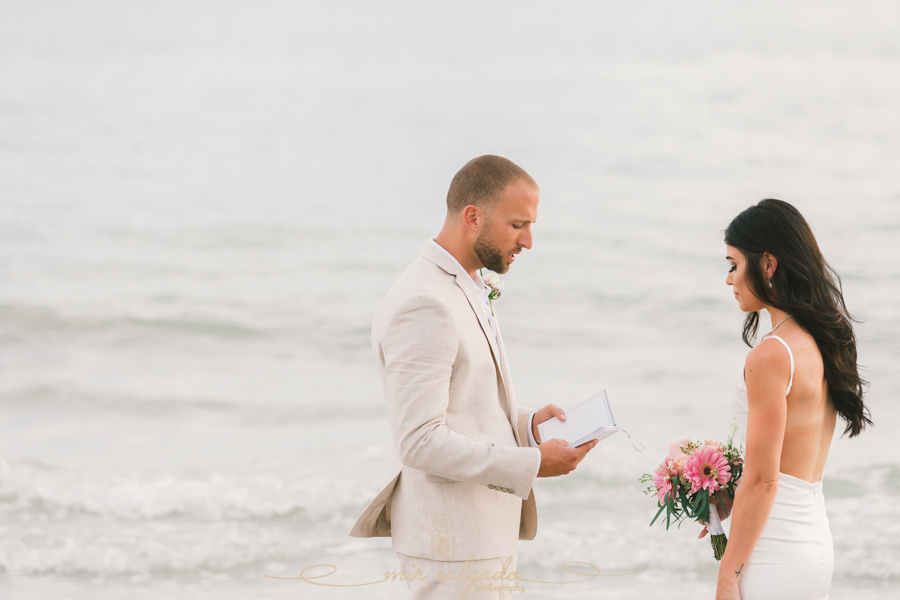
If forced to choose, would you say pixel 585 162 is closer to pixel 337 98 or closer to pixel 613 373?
pixel 337 98

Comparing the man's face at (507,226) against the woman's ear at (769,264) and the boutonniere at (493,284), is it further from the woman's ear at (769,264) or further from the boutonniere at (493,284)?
the woman's ear at (769,264)

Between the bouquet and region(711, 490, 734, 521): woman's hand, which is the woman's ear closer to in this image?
the bouquet

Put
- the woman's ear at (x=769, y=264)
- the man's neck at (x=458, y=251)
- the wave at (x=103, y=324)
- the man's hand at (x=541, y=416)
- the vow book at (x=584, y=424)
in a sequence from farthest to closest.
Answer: the wave at (x=103, y=324) → the man's hand at (x=541, y=416) → the man's neck at (x=458, y=251) → the vow book at (x=584, y=424) → the woman's ear at (x=769, y=264)

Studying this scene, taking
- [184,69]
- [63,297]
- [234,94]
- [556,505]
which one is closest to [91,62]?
[184,69]

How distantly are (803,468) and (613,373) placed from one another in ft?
32.0

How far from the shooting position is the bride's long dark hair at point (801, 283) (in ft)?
8.13

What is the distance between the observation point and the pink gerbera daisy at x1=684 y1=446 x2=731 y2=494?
2727mm

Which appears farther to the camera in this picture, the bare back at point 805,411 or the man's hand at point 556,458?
the man's hand at point 556,458

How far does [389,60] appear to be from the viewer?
2728cm

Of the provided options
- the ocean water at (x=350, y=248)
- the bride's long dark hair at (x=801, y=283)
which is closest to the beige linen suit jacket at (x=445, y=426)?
the bride's long dark hair at (x=801, y=283)

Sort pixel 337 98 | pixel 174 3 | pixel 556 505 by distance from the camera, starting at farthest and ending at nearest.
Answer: pixel 174 3 < pixel 337 98 < pixel 556 505

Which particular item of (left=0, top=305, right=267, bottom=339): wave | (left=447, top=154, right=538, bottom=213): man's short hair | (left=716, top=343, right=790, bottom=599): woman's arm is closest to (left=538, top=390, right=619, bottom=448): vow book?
(left=716, top=343, right=790, bottom=599): woman's arm

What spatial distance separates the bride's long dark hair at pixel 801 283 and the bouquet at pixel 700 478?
406 millimetres

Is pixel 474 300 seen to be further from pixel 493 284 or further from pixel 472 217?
pixel 493 284
